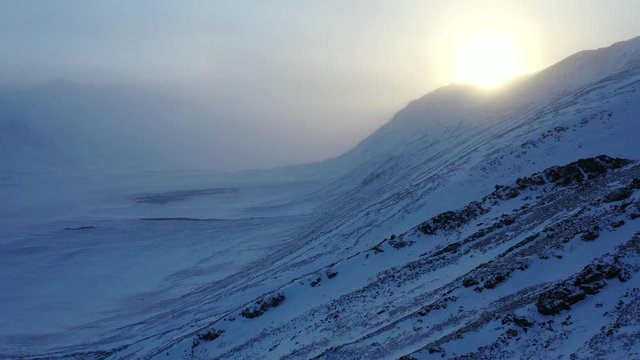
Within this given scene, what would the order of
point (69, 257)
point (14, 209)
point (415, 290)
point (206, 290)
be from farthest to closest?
point (14, 209) → point (69, 257) → point (206, 290) → point (415, 290)

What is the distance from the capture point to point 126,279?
65500 millimetres

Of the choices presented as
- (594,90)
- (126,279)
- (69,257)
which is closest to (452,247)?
(594,90)

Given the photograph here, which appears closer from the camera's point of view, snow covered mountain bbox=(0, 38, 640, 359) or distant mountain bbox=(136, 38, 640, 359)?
distant mountain bbox=(136, 38, 640, 359)

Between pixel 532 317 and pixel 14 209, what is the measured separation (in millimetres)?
121234

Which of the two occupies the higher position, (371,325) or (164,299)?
(164,299)

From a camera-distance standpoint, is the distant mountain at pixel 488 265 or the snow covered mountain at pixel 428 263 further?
the snow covered mountain at pixel 428 263

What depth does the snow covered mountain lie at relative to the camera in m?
22.8

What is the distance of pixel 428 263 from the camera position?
3488 cm

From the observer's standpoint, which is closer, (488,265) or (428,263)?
(488,265)

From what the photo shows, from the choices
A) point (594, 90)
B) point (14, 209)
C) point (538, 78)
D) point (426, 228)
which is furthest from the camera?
point (14, 209)

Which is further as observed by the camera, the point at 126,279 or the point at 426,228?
the point at 126,279

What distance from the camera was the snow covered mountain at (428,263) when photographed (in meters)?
22.8

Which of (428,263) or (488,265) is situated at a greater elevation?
(428,263)

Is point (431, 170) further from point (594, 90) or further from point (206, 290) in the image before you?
point (206, 290)
